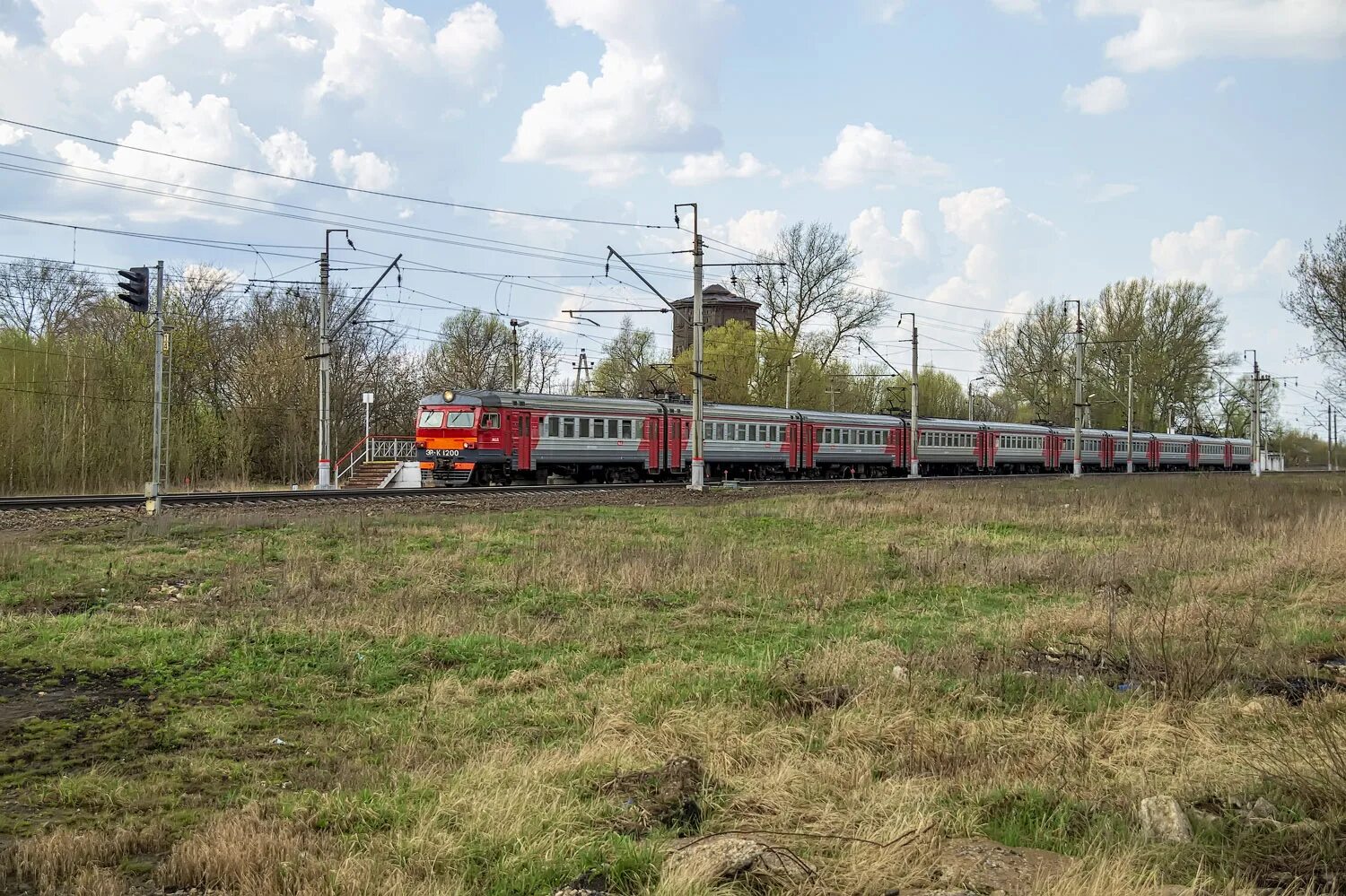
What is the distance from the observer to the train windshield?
3162 cm

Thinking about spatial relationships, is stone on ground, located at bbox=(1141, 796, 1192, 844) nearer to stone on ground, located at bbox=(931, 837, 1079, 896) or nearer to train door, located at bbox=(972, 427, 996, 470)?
stone on ground, located at bbox=(931, 837, 1079, 896)

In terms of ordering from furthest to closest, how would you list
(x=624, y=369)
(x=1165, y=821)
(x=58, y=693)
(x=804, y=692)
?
(x=624, y=369) → (x=804, y=692) → (x=58, y=693) → (x=1165, y=821)

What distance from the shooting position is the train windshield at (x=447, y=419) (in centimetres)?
3162

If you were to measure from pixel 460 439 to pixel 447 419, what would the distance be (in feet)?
2.56

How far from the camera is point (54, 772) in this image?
5996mm

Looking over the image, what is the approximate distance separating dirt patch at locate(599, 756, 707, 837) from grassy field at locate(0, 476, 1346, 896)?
0.02 m

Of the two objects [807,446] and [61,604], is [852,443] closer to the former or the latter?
[807,446]

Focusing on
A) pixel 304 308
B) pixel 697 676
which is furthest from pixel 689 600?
pixel 304 308

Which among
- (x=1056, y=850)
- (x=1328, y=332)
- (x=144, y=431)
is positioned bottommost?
(x=1056, y=850)

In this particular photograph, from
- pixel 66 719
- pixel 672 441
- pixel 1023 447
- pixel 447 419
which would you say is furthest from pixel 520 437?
pixel 1023 447

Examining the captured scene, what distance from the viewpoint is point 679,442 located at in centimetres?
3962

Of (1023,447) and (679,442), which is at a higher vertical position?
(1023,447)

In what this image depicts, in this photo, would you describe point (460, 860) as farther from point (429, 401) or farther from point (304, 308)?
point (304, 308)

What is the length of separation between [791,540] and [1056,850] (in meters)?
13.9
